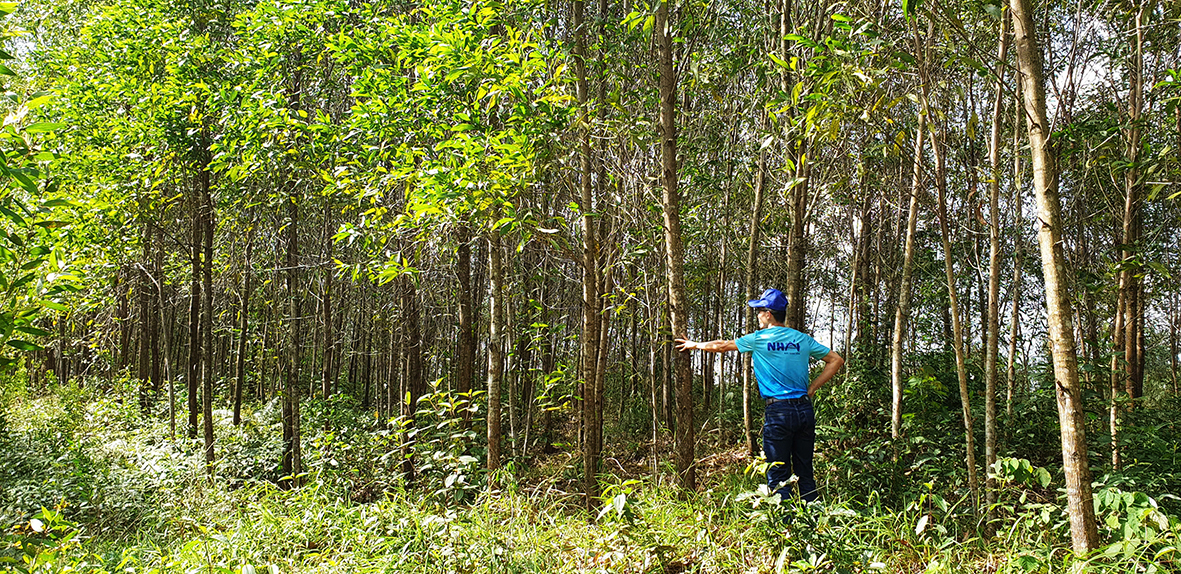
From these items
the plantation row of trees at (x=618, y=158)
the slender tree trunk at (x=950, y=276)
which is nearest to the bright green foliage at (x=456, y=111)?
the plantation row of trees at (x=618, y=158)

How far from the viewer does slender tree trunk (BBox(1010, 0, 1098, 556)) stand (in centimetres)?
304

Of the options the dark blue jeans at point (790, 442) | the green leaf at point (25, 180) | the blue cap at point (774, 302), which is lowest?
the dark blue jeans at point (790, 442)

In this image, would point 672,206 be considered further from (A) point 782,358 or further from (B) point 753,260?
(B) point 753,260

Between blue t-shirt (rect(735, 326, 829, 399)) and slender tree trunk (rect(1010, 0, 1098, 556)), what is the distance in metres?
1.62

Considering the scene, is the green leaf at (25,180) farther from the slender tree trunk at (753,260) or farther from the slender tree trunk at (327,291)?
the slender tree trunk at (753,260)

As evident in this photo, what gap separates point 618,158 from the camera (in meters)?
5.53

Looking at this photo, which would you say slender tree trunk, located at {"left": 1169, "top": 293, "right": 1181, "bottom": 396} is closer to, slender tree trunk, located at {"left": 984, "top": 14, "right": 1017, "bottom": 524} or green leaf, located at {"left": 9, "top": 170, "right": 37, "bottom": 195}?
slender tree trunk, located at {"left": 984, "top": 14, "right": 1017, "bottom": 524}

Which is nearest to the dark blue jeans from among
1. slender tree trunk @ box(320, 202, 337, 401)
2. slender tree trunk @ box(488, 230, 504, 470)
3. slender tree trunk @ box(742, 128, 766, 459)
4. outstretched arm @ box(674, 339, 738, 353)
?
outstretched arm @ box(674, 339, 738, 353)

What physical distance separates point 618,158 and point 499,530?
9.88 feet

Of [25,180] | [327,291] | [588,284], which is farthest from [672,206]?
[327,291]

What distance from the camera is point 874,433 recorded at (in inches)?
255

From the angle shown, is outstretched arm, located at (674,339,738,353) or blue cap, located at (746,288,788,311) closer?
outstretched arm, located at (674,339,738,353)

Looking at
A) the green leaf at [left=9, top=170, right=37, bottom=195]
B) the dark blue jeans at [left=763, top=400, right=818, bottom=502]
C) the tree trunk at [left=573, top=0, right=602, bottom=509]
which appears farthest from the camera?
the tree trunk at [left=573, top=0, right=602, bottom=509]

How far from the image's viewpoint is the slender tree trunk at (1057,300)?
304 cm
